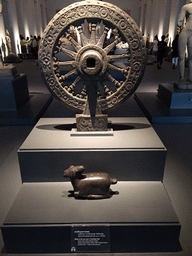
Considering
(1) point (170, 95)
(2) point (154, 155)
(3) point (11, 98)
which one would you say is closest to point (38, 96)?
(3) point (11, 98)

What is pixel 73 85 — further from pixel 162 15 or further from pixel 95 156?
pixel 162 15

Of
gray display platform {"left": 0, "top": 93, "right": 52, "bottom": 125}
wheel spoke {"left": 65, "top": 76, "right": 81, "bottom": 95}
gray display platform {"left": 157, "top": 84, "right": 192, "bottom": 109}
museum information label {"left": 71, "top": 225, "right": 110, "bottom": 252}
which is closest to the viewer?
museum information label {"left": 71, "top": 225, "right": 110, "bottom": 252}

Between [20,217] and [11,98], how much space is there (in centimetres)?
295

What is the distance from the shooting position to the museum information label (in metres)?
1.77

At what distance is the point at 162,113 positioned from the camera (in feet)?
13.9

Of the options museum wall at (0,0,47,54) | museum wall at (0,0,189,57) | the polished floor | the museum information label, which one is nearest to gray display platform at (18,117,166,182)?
the polished floor

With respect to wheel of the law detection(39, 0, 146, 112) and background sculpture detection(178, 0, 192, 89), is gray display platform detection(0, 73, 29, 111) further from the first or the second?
background sculpture detection(178, 0, 192, 89)

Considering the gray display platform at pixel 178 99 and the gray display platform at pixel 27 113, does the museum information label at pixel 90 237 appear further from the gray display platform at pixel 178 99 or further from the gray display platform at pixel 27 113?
the gray display platform at pixel 178 99

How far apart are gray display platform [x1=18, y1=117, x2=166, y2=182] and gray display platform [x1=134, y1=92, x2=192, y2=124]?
1701mm

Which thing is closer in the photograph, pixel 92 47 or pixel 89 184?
pixel 89 184

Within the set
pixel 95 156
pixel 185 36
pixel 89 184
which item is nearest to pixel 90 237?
pixel 89 184

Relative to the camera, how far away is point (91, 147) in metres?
2.28

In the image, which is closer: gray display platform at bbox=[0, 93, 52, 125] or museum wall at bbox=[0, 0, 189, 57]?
gray display platform at bbox=[0, 93, 52, 125]

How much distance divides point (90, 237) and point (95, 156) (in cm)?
76
